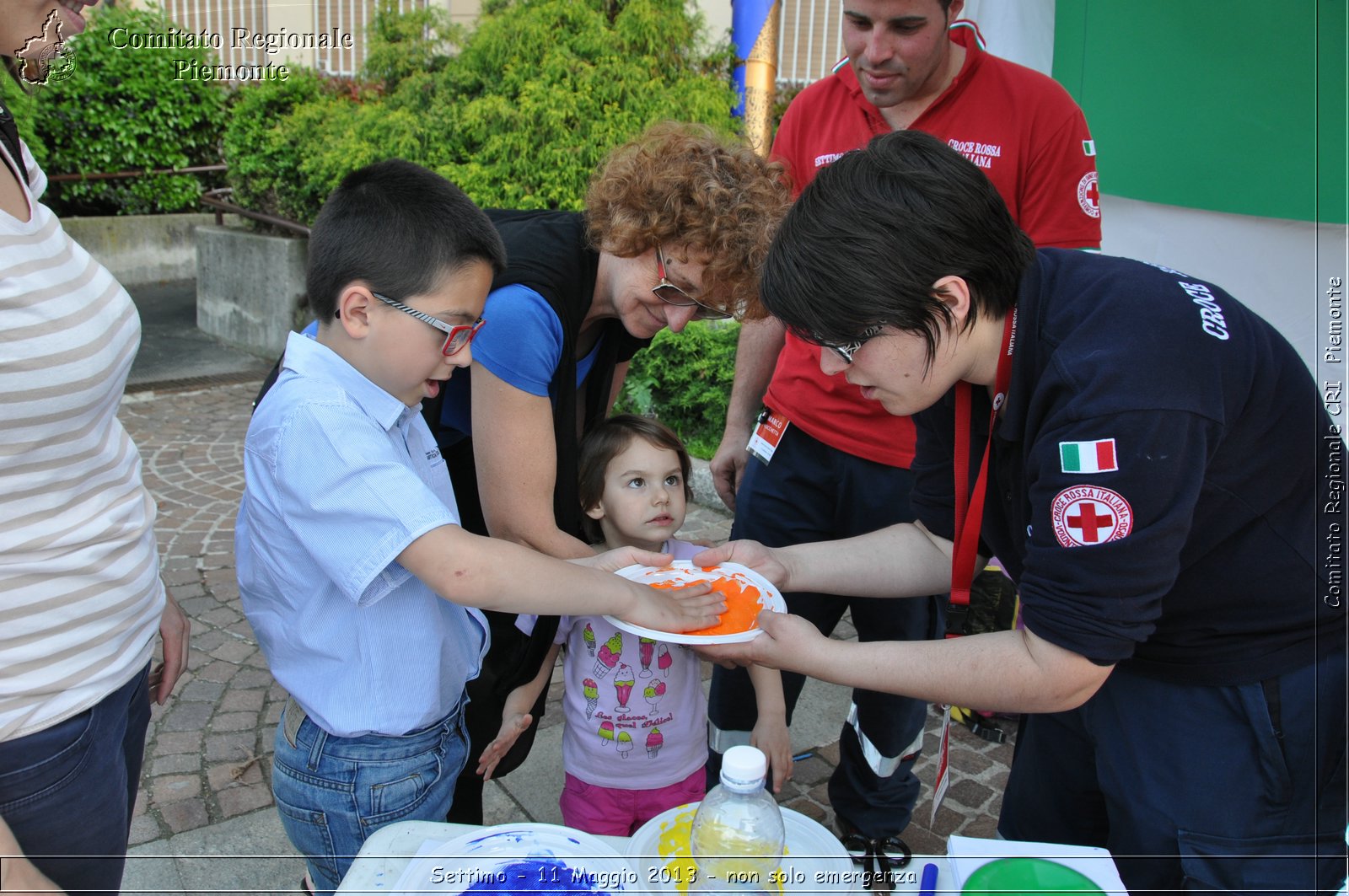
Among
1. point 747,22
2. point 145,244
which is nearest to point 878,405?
point 747,22

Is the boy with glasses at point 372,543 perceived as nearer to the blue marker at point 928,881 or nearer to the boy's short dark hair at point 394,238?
the boy's short dark hair at point 394,238

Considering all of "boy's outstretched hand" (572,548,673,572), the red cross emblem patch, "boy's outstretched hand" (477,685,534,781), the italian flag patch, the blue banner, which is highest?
the blue banner

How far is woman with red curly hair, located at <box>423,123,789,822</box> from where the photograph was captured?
2096 millimetres

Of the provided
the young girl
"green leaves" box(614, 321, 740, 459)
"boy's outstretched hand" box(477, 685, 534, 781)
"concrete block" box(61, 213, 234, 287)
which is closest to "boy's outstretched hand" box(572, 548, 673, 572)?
the young girl

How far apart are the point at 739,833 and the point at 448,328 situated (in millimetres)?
1028

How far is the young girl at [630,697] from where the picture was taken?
242 cm

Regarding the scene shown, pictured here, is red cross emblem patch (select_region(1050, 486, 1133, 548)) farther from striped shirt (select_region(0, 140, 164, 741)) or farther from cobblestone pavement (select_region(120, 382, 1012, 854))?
cobblestone pavement (select_region(120, 382, 1012, 854))

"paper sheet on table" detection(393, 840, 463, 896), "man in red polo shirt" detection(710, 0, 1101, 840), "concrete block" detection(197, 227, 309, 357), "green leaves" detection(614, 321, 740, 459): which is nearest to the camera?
"paper sheet on table" detection(393, 840, 463, 896)

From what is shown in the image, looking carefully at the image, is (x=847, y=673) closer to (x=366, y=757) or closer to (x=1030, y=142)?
(x=366, y=757)

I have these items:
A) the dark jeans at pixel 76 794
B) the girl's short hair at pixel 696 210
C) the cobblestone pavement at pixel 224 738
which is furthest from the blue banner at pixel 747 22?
the dark jeans at pixel 76 794

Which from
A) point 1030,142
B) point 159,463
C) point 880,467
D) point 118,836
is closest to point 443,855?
point 118,836

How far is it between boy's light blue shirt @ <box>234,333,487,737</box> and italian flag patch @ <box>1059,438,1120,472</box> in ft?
3.33

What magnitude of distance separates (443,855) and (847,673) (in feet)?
2.58

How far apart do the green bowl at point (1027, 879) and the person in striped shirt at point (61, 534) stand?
1415 mm
